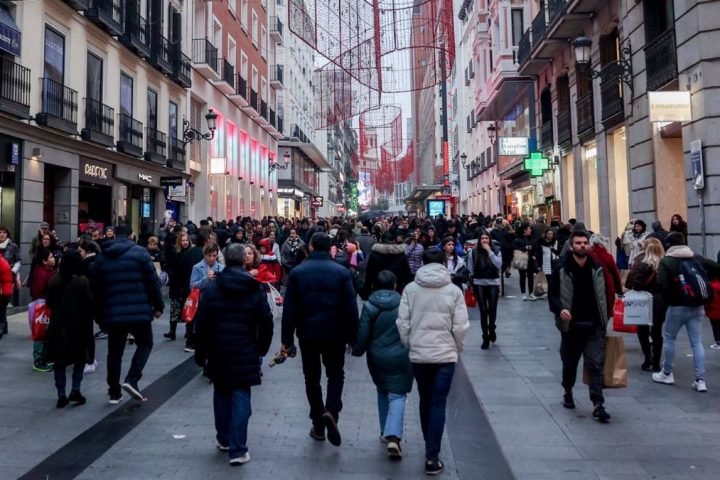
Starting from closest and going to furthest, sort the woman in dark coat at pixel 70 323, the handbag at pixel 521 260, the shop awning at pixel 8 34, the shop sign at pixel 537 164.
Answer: the woman in dark coat at pixel 70 323 → the shop awning at pixel 8 34 → the handbag at pixel 521 260 → the shop sign at pixel 537 164

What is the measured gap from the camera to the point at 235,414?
4559 millimetres

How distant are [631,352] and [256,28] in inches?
1321

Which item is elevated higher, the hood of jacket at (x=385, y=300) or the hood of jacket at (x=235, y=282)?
the hood of jacket at (x=235, y=282)

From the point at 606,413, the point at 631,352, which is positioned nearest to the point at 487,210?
A: the point at 631,352

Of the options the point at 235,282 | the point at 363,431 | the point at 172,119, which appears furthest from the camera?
the point at 172,119

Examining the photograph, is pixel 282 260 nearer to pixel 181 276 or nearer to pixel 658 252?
pixel 181 276

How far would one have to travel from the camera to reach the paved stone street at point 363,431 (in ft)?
14.6

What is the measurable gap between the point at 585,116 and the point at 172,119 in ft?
51.4

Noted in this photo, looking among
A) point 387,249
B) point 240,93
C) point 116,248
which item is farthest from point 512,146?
point 116,248

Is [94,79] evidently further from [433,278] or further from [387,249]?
[433,278]

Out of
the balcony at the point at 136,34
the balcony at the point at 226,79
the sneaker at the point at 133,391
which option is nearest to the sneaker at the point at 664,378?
the sneaker at the point at 133,391

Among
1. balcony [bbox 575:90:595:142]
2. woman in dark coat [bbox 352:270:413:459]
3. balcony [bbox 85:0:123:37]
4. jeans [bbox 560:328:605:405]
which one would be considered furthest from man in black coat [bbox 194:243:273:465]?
balcony [bbox 575:90:595:142]

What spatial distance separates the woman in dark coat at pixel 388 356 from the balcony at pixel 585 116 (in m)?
15.9

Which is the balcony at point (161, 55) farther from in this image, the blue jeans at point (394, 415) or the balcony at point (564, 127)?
the blue jeans at point (394, 415)
